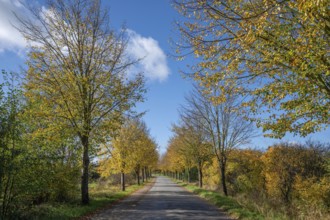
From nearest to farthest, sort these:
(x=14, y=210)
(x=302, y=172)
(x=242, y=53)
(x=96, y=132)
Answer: (x=242, y=53), (x=14, y=210), (x=96, y=132), (x=302, y=172)

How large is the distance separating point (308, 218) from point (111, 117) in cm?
1176

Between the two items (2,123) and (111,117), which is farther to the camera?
(111,117)

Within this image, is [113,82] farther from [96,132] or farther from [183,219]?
[183,219]

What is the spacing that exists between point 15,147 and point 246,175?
27125mm

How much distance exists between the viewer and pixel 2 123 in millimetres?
10805

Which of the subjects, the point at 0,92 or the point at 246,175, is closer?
the point at 0,92

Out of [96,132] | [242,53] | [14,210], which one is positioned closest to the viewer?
[242,53]

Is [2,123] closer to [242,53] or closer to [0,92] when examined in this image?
[0,92]

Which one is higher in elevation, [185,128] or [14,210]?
[185,128]

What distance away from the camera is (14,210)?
462 inches

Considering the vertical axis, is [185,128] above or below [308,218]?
above

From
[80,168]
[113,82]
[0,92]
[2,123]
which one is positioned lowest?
[80,168]

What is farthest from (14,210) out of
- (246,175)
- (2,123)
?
(246,175)

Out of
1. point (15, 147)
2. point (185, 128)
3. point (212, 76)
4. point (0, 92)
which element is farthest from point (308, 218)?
point (185, 128)
